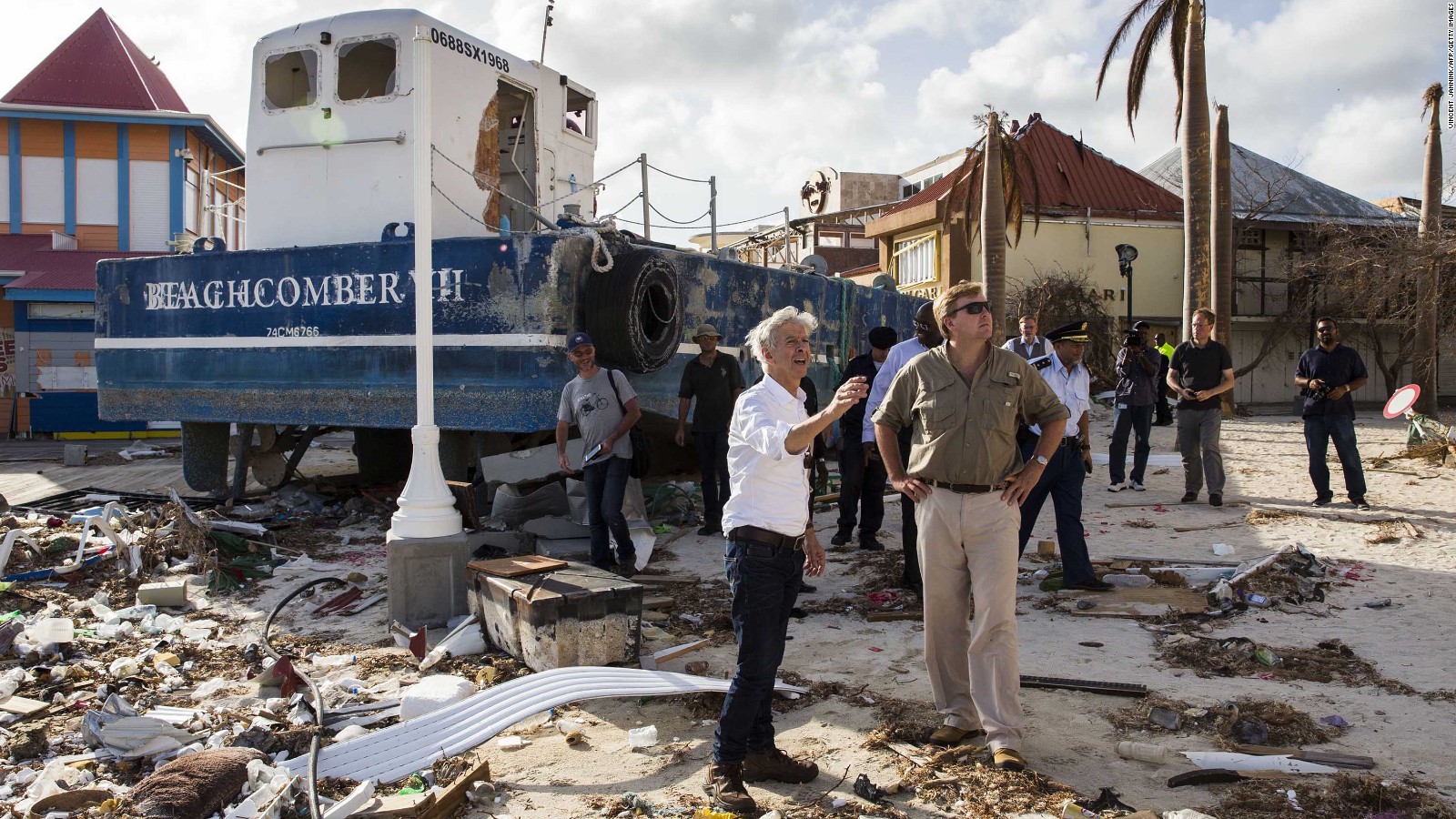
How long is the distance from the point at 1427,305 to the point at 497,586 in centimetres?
1504

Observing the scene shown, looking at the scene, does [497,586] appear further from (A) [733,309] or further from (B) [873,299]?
(B) [873,299]

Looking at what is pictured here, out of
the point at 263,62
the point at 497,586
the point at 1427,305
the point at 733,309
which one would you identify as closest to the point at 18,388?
the point at 263,62

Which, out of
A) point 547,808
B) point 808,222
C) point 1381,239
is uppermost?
point 808,222

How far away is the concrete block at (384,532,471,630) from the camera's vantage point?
231 inches

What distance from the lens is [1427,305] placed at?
15172 mm

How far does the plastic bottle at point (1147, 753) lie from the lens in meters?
3.74

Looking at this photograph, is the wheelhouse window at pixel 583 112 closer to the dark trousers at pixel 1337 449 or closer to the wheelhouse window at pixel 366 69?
the wheelhouse window at pixel 366 69

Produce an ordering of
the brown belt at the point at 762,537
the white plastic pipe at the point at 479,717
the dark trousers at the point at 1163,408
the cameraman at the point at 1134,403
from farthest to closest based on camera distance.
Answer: the dark trousers at the point at 1163,408 → the cameraman at the point at 1134,403 → the white plastic pipe at the point at 479,717 → the brown belt at the point at 762,537

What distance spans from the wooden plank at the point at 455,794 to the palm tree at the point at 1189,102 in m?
12.7

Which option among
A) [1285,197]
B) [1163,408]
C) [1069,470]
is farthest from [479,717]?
[1285,197]

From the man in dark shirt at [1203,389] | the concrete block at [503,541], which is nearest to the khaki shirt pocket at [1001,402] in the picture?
the concrete block at [503,541]

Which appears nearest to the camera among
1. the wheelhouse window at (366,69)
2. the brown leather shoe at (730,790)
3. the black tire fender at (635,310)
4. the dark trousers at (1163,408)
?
the brown leather shoe at (730,790)

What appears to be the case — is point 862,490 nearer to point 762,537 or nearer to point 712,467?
point 712,467

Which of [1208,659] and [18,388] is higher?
[18,388]
